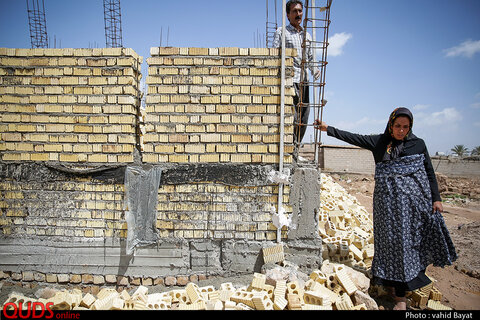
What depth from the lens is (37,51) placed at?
320cm

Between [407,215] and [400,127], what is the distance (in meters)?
0.92

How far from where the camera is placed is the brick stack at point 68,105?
315cm

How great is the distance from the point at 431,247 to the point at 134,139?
346 cm

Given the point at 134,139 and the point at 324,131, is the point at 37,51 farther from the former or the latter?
the point at 324,131

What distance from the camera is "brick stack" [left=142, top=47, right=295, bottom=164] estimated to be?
312 cm

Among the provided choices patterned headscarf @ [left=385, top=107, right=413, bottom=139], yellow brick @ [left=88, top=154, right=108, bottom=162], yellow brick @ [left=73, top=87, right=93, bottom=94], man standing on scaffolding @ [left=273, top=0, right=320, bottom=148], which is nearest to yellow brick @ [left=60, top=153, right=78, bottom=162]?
yellow brick @ [left=88, top=154, right=108, bottom=162]

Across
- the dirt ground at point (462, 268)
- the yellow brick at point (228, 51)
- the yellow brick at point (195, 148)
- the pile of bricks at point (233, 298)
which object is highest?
the yellow brick at point (228, 51)

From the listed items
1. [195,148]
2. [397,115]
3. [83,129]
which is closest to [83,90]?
[83,129]

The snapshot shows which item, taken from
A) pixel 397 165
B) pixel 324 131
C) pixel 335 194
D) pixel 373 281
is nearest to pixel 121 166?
pixel 324 131

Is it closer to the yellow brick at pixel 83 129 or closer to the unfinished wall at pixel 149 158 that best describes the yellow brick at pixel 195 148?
the unfinished wall at pixel 149 158

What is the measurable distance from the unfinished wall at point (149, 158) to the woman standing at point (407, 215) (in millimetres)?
735

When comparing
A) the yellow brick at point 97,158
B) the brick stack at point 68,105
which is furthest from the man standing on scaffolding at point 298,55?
the yellow brick at point 97,158

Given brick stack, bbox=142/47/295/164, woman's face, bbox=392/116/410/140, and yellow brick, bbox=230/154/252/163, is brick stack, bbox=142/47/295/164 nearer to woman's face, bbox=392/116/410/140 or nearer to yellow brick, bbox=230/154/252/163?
yellow brick, bbox=230/154/252/163

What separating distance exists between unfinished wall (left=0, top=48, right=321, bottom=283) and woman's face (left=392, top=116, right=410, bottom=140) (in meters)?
0.94
